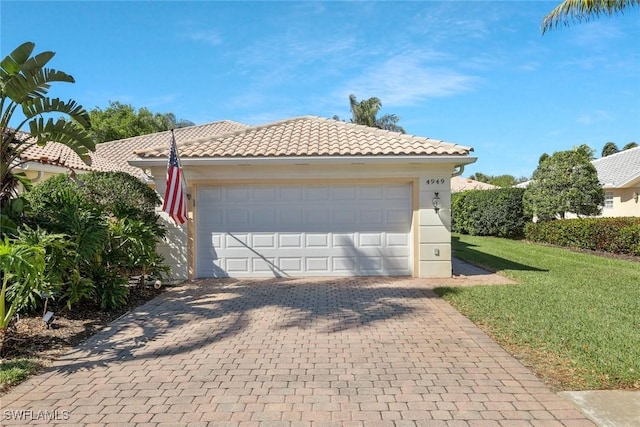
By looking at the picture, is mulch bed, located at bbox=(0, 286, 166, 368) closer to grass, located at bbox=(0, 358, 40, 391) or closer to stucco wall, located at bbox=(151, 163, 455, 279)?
grass, located at bbox=(0, 358, 40, 391)

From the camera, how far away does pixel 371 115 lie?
37.5 m

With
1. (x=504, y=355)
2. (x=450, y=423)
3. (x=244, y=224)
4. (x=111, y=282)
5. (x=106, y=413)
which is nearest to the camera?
(x=450, y=423)

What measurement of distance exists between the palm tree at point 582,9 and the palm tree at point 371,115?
24.3 meters

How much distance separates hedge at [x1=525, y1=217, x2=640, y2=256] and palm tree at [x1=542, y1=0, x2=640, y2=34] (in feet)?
22.7

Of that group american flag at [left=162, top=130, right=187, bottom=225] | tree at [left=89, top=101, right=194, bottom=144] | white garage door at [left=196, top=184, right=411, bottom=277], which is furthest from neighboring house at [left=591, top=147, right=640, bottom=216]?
tree at [left=89, top=101, right=194, bottom=144]

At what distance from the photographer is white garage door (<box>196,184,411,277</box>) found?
1001 cm

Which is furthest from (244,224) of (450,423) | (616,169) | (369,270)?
(616,169)

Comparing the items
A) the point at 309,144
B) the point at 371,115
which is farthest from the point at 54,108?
the point at 371,115

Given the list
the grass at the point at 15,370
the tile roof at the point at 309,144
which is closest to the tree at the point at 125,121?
the tile roof at the point at 309,144

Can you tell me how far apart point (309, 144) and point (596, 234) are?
11857 millimetres

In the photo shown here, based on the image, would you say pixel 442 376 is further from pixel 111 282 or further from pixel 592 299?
pixel 111 282

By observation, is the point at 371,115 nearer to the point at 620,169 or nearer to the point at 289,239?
the point at 620,169

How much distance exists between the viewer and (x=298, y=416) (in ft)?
11.3

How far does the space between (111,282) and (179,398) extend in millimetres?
4110
